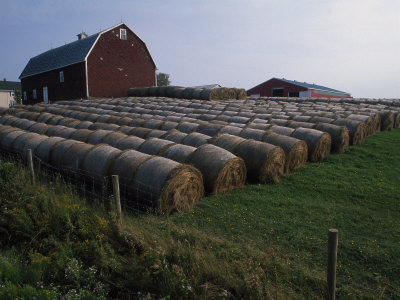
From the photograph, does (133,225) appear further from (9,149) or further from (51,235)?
(9,149)

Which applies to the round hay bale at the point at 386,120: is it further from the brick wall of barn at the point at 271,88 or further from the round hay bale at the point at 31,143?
the brick wall of barn at the point at 271,88

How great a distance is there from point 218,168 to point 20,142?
814 centimetres

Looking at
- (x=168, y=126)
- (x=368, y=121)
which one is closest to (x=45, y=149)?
(x=168, y=126)

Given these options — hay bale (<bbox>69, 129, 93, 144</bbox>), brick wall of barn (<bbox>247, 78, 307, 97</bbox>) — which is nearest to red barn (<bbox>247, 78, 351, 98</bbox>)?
brick wall of barn (<bbox>247, 78, 307, 97</bbox>)

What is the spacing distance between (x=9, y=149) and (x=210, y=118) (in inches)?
369

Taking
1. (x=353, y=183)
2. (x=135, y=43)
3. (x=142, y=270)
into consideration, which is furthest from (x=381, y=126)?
(x=135, y=43)

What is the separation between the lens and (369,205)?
7.89m

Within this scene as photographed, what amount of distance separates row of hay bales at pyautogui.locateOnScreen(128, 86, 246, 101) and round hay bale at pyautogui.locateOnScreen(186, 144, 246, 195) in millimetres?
20581

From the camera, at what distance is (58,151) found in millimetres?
10133

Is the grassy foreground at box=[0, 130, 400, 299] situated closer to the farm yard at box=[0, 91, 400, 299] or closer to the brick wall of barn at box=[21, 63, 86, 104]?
the farm yard at box=[0, 91, 400, 299]

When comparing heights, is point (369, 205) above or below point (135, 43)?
below

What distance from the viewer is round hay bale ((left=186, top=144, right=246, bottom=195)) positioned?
27.8ft

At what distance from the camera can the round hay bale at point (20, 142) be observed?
11.8 metres

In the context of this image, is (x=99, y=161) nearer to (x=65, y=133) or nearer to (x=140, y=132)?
(x=140, y=132)
